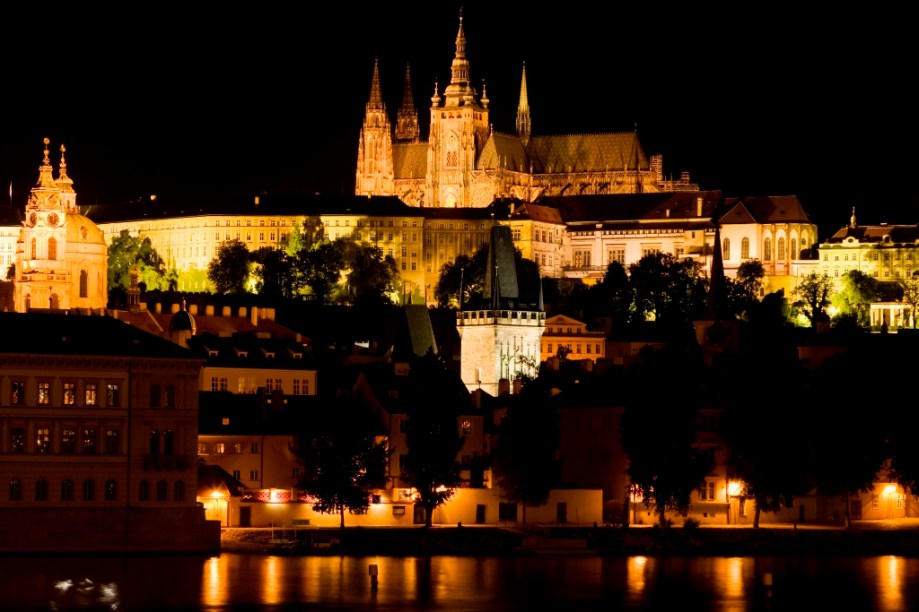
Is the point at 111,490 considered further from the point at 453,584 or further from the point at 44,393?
the point at 453,584

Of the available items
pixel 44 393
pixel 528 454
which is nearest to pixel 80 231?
pixel 528 454

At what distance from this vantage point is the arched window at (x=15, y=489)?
7938 cm

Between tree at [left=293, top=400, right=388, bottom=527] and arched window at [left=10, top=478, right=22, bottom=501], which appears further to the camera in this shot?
tree at [left=293, top=400, right=388, bottom=527]

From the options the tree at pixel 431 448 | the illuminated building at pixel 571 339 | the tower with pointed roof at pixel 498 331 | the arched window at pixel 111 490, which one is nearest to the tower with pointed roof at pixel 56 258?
the illuminated building at pixel 571 339

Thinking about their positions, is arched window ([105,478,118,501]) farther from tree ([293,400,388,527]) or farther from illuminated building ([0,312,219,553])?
tree ([293,400,388,527])

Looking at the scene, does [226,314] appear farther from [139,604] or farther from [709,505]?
[139,604]

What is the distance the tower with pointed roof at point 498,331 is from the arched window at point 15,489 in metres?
47.8

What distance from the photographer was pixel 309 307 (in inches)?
7067

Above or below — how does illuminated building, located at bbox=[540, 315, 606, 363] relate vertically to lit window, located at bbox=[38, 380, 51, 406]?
above

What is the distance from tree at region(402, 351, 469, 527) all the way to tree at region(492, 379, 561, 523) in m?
1.73

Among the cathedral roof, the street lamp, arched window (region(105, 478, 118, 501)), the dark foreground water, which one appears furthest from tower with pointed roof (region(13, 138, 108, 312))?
arched window (region(105, 478, 118, 501))

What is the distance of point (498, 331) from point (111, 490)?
4902cm

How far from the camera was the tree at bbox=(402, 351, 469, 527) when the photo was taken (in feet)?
308

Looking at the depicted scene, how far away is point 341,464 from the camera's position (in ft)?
300
